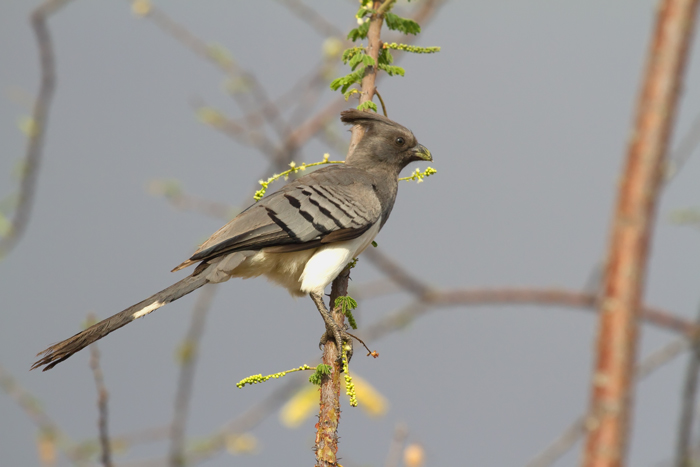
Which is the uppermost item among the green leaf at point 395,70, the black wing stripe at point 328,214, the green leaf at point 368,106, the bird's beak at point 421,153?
the bird's beak at point 421,153

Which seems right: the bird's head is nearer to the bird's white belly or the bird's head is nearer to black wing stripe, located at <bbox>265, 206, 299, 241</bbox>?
the bird's white belly

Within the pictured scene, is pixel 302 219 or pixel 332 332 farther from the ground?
pixel 302 219

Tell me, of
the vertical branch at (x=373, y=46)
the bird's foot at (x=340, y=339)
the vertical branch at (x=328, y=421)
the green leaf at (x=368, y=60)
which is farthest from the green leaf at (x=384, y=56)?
the vertical branch at (x=328, y=421)

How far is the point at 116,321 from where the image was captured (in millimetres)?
3441

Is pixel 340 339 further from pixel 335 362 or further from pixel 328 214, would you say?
pixel 328 214

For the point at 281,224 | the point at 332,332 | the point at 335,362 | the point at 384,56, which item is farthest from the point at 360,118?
the point at 335,362

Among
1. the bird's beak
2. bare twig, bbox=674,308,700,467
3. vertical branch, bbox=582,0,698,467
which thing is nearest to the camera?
vertical branch, bbox=582,0,698,467

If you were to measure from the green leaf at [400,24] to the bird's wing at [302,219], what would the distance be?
97cm

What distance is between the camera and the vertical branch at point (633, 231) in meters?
1.49

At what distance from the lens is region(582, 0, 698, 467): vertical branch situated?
1.49 metres

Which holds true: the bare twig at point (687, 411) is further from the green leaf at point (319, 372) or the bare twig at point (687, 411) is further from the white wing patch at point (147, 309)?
the white wing patch at point (147, 309)

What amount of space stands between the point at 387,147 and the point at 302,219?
0.92m

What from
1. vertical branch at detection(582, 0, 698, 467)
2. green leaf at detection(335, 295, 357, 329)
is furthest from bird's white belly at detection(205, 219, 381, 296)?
vertical branch at detection(582, 0, 698, 467)

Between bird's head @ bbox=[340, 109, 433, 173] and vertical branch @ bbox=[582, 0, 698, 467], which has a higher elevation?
bird's head @ bbox=[340, 109, 433, 173]
